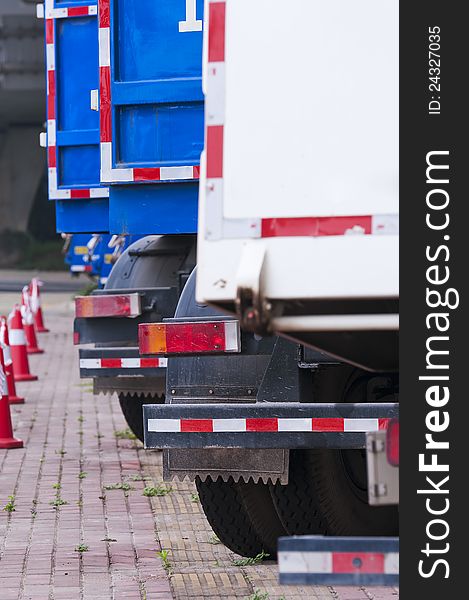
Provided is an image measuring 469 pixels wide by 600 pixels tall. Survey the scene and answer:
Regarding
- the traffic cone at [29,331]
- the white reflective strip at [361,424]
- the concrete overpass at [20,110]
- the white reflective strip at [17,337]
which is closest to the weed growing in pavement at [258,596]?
the white reflective strip at [361,424]

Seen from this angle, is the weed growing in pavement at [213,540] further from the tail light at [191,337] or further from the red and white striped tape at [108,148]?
the red and white striped tape at [108,148]

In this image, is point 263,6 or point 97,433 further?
point 97,433

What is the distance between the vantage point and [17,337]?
1529cm

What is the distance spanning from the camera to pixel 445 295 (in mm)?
3895

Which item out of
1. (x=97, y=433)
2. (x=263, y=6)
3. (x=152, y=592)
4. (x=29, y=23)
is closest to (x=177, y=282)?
(x=97, y=433)

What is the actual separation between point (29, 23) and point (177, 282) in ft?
89.4

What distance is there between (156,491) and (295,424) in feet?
10.8

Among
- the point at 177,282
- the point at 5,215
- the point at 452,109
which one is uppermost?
the point at 452,109

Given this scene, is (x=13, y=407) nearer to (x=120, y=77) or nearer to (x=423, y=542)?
(x=120, y=77)

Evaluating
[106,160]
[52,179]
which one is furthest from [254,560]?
[52,179]

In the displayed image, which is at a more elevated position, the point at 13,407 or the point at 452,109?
the point at 452,109

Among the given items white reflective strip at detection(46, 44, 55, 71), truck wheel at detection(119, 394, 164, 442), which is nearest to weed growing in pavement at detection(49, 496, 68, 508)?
truck wheel at detection(119, 394, 164, 442)

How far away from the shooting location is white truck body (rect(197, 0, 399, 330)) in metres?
4.03

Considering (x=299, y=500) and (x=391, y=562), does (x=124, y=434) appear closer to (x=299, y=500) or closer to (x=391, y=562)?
(x=299, y=500)
